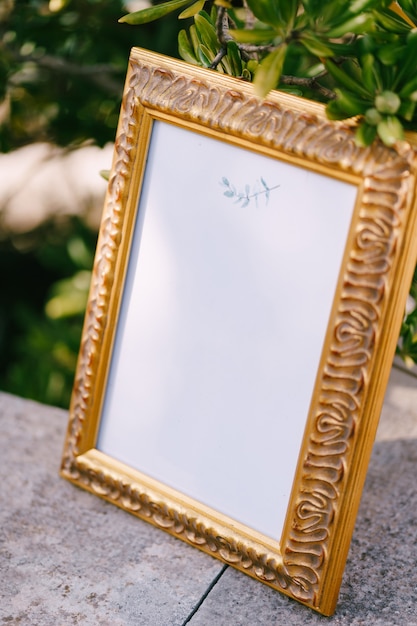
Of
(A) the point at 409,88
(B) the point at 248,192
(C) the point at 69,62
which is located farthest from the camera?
(C) the point at 69,62

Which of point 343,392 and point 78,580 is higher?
point 343,392

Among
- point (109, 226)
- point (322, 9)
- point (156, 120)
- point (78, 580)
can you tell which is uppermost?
point (322, 9)

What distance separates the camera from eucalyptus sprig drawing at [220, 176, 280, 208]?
72cm

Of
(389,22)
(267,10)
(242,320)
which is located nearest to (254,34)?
(267,10)

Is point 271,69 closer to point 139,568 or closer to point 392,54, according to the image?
point 392,54

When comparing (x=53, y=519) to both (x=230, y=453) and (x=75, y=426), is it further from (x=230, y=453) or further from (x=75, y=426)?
(x=230, y=453)

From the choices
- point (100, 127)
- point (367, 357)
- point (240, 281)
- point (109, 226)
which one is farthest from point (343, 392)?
point (100, 127)

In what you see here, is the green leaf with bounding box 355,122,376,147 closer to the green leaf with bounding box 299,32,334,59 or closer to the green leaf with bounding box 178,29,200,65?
the green leaf with bounding box 299,32,334,59

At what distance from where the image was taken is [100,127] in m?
1.39

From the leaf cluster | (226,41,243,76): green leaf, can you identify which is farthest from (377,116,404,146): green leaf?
(226,41,243,76): green leaf

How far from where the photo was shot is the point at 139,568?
81 centimetres

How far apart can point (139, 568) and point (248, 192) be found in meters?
0.43

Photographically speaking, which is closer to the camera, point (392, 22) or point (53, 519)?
point (392, 22)

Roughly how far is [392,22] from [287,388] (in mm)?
366
